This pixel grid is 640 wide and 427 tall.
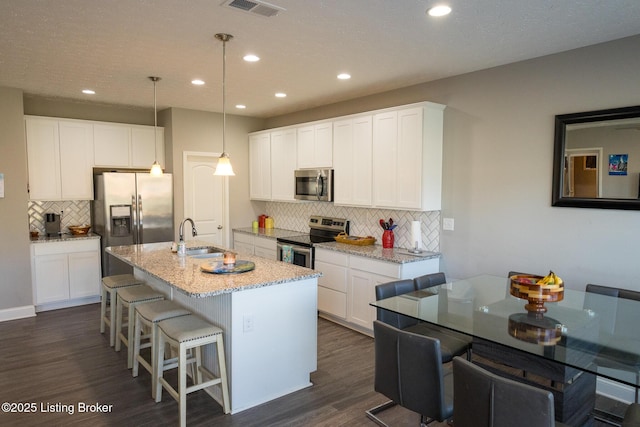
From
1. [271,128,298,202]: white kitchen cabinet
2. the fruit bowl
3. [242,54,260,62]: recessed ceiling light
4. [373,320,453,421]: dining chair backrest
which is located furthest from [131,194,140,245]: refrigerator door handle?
the fruit bowl

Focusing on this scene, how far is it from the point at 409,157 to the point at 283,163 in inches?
91.2

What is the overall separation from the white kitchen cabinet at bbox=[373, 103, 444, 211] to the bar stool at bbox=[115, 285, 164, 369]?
2.51 m

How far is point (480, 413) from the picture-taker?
5.79 feet

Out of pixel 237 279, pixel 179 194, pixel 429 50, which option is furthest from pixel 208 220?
pixel 429 50

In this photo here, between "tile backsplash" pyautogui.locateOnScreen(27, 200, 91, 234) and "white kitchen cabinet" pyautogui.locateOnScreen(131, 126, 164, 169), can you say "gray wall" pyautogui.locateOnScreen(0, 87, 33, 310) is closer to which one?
"tile backsplash" pyautogui.locateOnScreen(27, 200, 91, 234)

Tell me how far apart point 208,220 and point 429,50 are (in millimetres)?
A: 4313

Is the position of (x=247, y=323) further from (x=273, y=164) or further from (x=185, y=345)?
(x=273, y=164)

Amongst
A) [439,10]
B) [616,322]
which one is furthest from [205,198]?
[616,322]

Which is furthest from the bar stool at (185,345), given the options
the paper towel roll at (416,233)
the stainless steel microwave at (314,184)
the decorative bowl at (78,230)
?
the decorative bowl at (78,230)

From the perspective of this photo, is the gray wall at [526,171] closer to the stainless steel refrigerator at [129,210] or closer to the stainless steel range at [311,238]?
the stainless steel range at [311,238]

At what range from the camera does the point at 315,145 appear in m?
5.41

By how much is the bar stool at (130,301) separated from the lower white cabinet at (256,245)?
6.69 feet

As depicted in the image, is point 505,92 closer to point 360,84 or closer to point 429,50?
point 429,50

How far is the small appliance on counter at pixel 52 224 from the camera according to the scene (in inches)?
215
